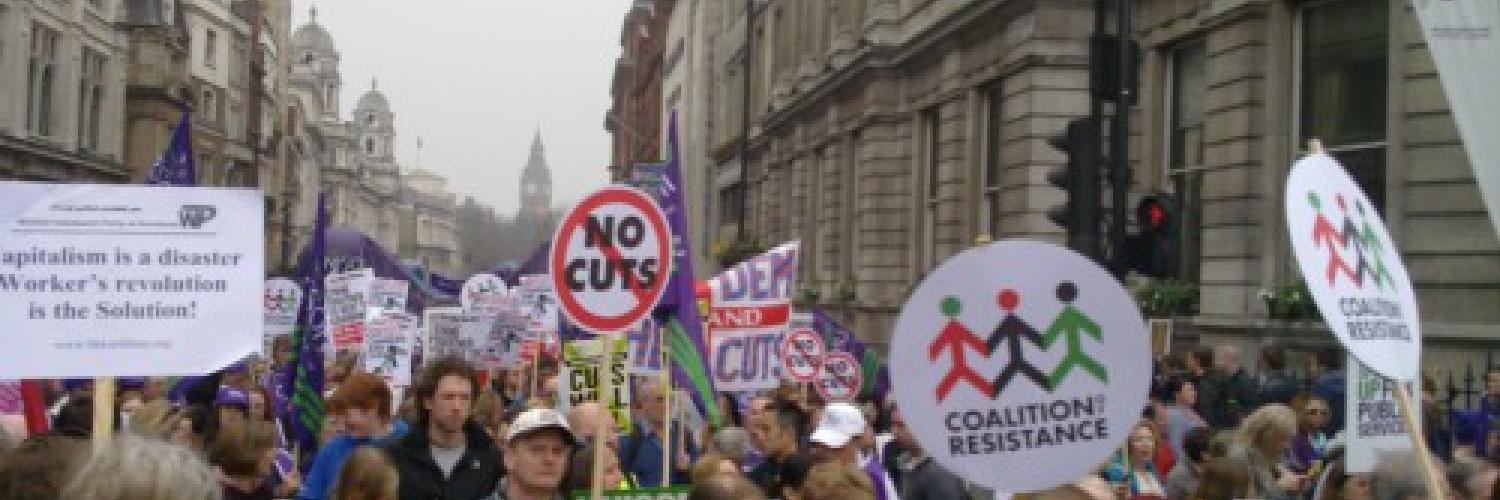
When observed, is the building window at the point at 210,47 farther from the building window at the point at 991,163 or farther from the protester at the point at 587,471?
the protester at the point at 587,471

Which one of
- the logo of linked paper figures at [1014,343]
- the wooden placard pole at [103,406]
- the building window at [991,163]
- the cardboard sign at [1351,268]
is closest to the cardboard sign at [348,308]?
the wooden placard pole at [103,406]

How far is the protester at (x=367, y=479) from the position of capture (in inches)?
220

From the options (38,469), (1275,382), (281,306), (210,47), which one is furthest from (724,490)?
(210,47)

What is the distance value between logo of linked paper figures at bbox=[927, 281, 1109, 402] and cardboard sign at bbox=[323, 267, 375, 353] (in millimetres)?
10021

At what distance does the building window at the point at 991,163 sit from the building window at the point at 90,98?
1135 inches

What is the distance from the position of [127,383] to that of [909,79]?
2059 cm

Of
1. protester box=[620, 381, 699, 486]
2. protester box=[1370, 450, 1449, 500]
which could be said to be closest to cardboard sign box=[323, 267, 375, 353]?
protester box=[620, 381, 699, 486]

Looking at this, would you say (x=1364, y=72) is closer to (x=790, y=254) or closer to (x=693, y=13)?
(x=790, y=254)

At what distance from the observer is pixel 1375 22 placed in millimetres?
15734

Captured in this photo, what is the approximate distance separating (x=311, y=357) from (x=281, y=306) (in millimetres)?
8796

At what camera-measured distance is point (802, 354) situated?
47.4 ft

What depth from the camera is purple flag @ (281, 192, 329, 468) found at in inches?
375

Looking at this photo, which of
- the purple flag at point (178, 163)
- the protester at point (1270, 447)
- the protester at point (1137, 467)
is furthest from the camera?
the protester at point (1137, 467)

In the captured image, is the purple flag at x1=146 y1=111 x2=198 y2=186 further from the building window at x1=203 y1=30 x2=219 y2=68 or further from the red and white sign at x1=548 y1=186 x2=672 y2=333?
the building window at x1=203 y1=30 x2=219 y2=68
